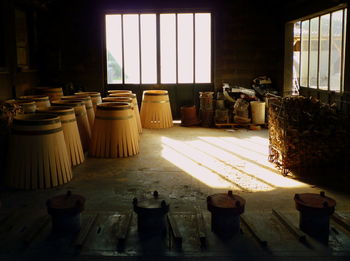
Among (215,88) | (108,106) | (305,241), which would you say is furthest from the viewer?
(215,88)

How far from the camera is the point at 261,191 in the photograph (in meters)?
5.41

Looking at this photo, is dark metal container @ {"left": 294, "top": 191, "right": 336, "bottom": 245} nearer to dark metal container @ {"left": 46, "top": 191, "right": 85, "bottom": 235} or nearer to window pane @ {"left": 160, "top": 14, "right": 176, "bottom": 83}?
dark metal container @ {"left": 46, "top": 191, "right": 85, "bottom": 235}

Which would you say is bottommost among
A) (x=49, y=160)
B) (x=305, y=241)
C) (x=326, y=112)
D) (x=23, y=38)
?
(x=305, y=241)

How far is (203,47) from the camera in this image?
1198 cm

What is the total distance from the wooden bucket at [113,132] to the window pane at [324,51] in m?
4.48

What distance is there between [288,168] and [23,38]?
7859mm

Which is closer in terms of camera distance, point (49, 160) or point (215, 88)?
point (49, 160)

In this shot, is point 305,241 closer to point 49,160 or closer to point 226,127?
point 49,160

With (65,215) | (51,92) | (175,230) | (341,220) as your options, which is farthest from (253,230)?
(51,92)

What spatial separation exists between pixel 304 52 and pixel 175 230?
25.6ft

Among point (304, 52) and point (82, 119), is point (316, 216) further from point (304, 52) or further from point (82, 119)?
point (304, 52)

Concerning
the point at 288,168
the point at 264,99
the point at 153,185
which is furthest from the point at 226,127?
the point at 153,185

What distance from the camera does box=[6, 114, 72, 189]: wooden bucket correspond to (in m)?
5.39

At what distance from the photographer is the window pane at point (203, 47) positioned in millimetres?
11836
